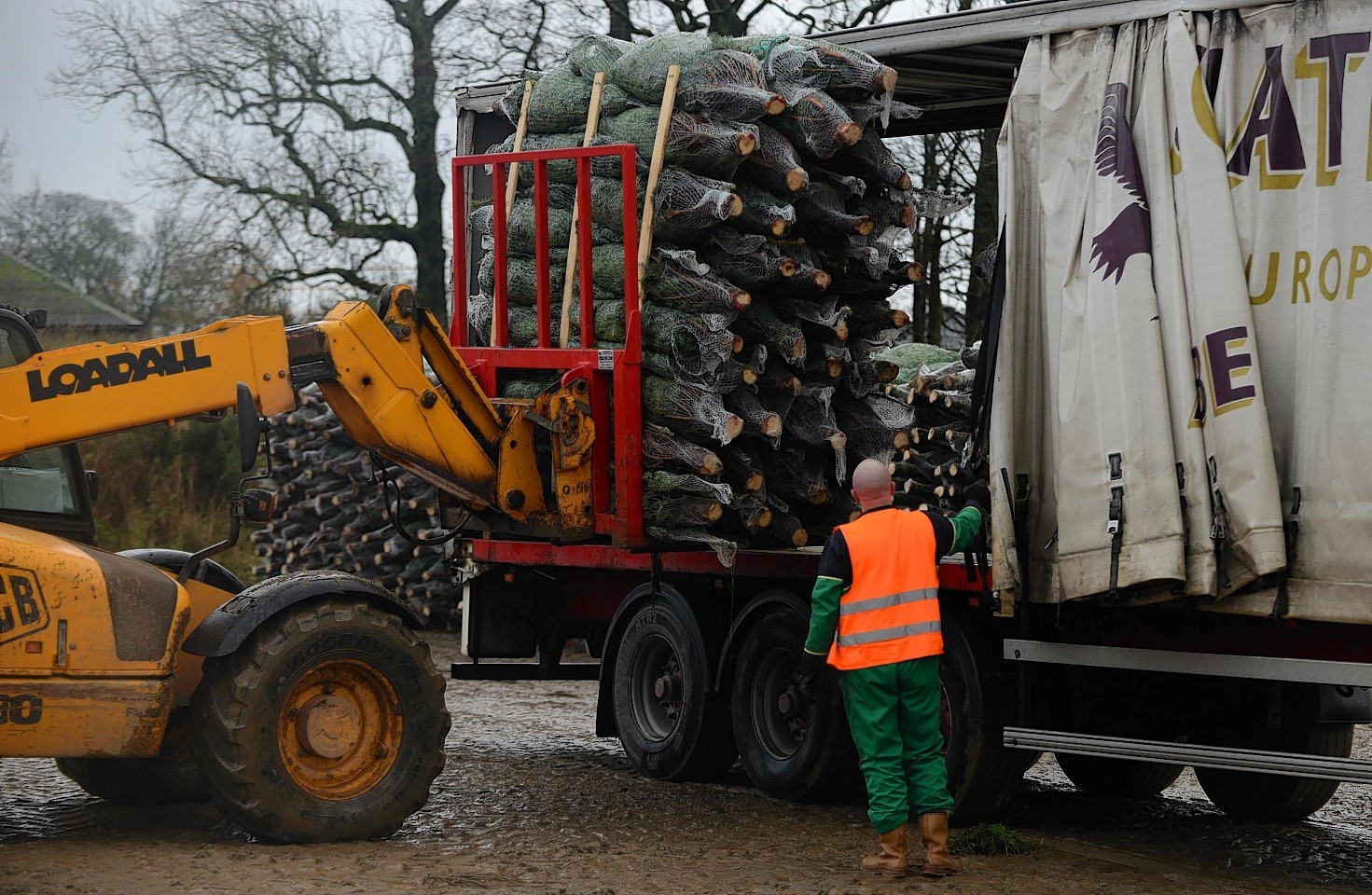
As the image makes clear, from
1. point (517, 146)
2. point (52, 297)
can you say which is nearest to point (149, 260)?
point (52, 297)

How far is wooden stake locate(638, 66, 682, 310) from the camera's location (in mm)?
8258

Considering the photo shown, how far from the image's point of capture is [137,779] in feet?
26.6

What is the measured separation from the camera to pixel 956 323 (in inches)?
802

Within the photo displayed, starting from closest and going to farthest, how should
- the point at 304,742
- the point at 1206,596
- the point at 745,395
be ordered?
1. the point at 1206,596
2. the point at 304,742
3. the point at 745,395

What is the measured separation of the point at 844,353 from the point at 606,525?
1.56 m

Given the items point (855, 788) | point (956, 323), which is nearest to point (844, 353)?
point (855, 788)

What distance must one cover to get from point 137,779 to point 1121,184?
5.29 meters

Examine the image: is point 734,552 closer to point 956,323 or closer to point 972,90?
point 972,90

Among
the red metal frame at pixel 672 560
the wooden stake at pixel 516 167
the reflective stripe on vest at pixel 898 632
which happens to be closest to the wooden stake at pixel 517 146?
the wooden stake at pixel 516 167

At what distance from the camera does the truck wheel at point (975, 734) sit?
7.86 meters

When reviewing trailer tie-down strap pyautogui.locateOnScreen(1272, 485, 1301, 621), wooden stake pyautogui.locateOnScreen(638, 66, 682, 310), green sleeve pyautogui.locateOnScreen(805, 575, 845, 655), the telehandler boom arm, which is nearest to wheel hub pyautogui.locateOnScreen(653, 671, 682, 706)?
the telehandler boom arm

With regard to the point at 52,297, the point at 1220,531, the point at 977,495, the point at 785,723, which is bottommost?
the point at 785,723

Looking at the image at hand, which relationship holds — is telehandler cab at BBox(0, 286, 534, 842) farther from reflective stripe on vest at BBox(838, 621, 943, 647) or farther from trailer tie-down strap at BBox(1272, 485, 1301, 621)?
trailer tie-down strap at BBox(1272, 485, 1301, 621)

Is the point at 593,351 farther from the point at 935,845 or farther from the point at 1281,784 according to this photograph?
the point at 1281,784
